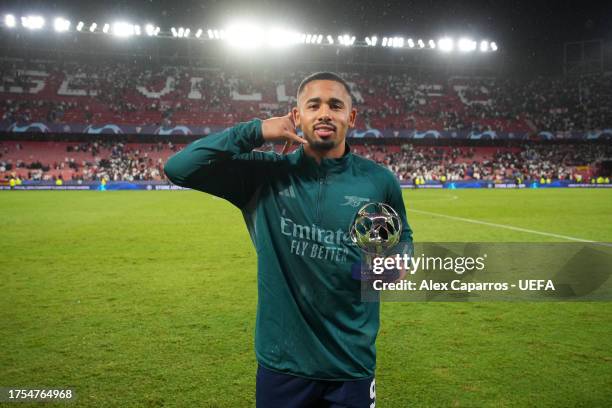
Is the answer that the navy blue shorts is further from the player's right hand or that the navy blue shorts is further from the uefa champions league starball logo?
the player's right hand

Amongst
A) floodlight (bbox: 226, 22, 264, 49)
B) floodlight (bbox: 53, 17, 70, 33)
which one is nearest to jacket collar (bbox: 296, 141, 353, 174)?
floodlight (bbox: 226, 22, 264, 49)

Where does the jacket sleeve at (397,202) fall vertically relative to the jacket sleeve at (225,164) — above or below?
below

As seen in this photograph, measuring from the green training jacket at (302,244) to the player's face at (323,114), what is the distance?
4.4 inches

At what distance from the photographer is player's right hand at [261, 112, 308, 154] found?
6.57 feet

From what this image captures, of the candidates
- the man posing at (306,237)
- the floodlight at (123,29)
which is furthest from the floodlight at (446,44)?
the man posing at (306,237)

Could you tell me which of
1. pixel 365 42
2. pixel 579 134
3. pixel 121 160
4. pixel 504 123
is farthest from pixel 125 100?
pixel 579 134

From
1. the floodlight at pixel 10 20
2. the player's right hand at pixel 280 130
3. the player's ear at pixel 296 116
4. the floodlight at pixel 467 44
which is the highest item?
the floodlight at pixel 10 20

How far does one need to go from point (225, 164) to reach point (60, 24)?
51.4 metres

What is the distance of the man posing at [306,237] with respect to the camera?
1998mm

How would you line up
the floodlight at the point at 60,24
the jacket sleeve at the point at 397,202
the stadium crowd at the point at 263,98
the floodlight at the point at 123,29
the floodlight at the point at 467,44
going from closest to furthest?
the jacket sleeve at the point at 397,202 < the floodlight at the point at 60,24 < the floodlight at the point at 123,29 < the stadium crowd at the point at 263,98 < the floodlight at the point at 467,44

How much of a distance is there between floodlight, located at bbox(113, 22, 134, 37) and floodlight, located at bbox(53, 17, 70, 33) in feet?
14.2

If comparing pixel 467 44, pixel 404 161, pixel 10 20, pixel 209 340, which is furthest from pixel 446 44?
pixel 209 340

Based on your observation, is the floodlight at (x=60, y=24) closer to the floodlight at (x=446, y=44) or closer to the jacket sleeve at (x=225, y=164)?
the floodlight at (x=446, y=44)

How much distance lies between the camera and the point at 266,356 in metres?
2.06
